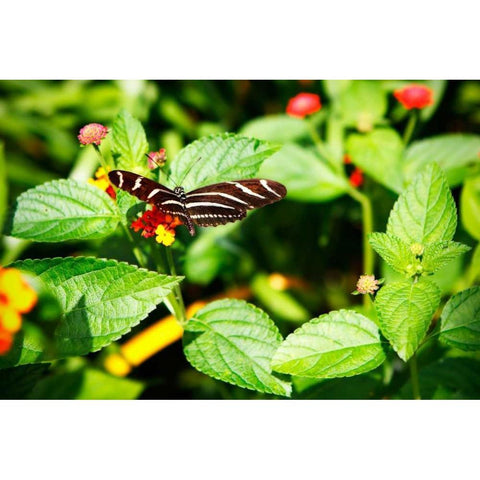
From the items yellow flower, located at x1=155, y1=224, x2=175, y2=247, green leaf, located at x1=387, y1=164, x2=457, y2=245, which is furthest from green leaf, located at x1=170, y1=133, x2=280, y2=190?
green leaf, located at x1=387, y1=164, x2=457, y2=245

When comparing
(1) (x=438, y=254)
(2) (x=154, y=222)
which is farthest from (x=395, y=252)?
(2) (x=154, y=222)

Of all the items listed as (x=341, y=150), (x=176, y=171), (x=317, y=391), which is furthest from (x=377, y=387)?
(x=341, y=150)

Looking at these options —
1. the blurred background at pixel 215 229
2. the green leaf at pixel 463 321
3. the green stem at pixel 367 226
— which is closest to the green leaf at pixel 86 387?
the blurred background at pixel 215 229

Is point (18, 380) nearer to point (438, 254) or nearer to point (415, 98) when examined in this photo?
point (438, 254)

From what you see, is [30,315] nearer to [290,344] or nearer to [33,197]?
[33,197]

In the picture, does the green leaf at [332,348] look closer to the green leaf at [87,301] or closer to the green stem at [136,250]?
the green leaf at [87,301]

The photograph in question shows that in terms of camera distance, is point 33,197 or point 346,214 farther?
point 346,214

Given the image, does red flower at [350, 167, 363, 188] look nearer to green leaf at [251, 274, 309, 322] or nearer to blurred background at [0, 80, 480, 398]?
blurred background at [0, 80, 480, 398]
